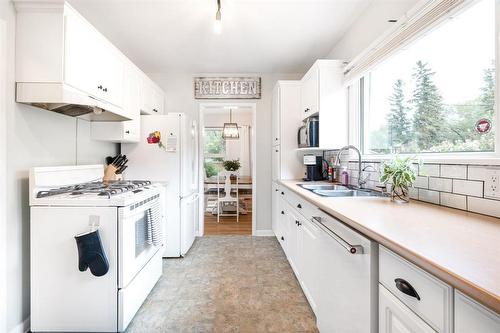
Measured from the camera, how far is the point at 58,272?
1.60 m

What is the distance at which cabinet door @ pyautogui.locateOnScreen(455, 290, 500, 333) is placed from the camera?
20.6 inches

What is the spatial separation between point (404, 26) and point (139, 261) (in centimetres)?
245

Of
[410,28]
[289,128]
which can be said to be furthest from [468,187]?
[289,128]

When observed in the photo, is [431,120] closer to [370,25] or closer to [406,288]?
[370,25]

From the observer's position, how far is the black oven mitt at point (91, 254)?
4.98ft

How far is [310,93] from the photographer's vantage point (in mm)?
2830

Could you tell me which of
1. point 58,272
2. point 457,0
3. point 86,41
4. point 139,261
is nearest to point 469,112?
point 457,0

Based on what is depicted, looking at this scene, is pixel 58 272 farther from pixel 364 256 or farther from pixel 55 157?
pixel 364 256

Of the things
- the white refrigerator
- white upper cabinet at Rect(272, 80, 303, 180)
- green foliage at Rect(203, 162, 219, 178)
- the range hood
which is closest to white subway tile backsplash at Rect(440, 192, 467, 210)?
white upper cabinet at Rect(272, 80, 303, 180)

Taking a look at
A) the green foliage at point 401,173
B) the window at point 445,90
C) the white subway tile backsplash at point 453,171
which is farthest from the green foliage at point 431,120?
the green foliage at point 401,173

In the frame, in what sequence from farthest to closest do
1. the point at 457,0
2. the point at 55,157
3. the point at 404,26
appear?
1. the point at 55,157
2. the point at 404,26
3. the point at 457,0

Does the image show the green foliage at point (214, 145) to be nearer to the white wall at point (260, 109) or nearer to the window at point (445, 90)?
the white wall at point (260, 109)

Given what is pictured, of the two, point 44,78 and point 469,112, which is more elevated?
point 44,78

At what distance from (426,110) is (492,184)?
2.39 feet
